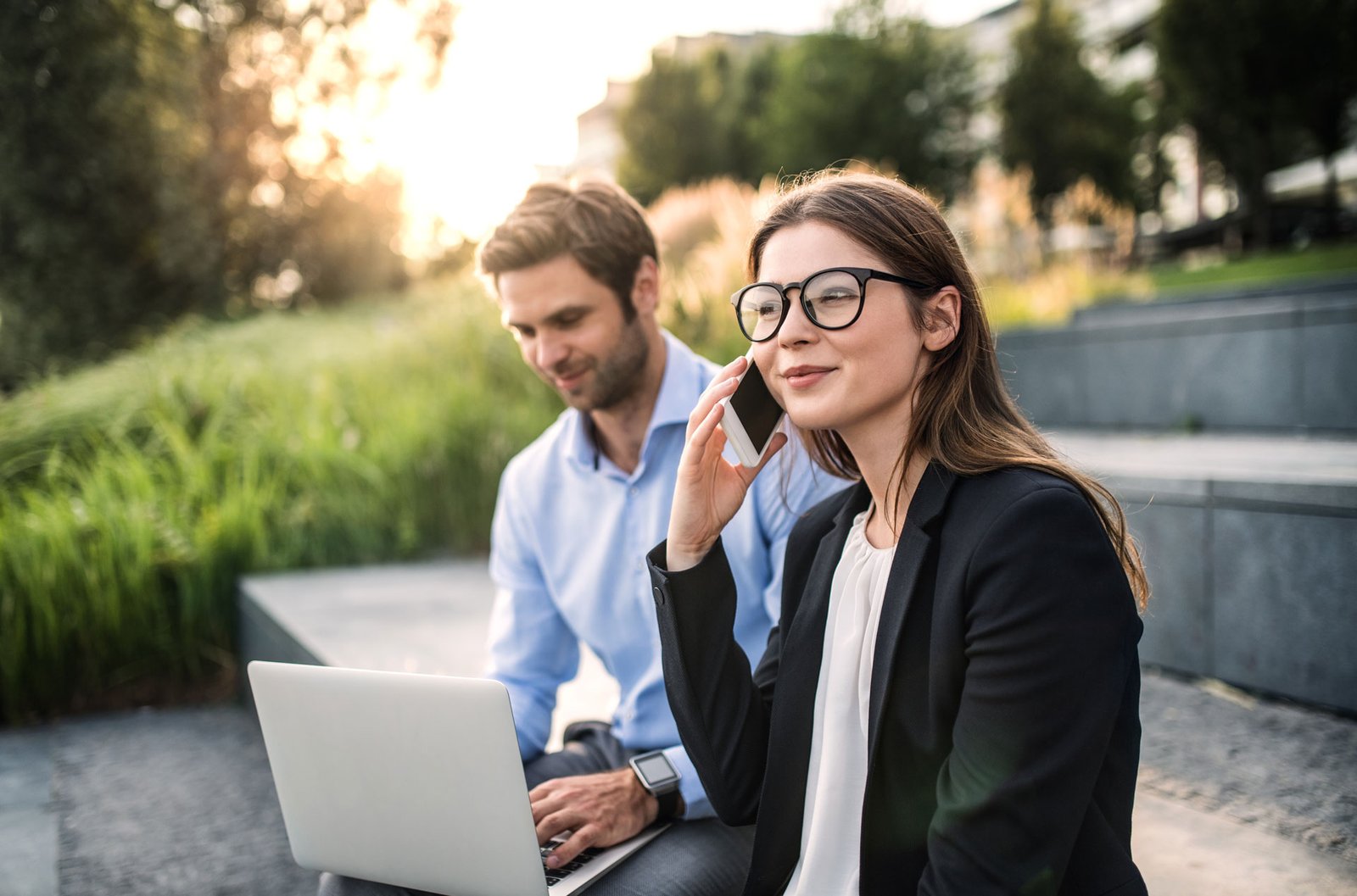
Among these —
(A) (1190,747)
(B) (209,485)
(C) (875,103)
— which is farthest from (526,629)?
(C) (875,103)

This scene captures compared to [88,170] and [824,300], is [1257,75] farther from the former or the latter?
[824,300]

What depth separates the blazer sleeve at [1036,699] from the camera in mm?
1202

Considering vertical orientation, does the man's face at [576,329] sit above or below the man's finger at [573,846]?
above

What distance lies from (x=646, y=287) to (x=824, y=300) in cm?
115

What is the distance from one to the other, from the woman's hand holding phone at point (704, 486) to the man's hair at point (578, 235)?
0.85m

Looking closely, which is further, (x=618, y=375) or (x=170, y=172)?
(x=170, y=172)

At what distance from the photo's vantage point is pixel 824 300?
1469mm

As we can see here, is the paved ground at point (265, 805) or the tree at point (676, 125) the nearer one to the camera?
the paved ground at point (265, 805)

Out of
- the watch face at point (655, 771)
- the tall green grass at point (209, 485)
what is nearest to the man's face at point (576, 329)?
the watch face at point (655, 771)

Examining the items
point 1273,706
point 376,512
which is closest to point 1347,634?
point 1273,706

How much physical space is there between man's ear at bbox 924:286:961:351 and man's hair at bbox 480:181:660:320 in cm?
111

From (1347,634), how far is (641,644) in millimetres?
2070

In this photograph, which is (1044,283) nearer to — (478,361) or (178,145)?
(478,361)

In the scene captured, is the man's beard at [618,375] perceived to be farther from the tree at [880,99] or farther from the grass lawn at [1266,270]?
the tree at [880,99]
